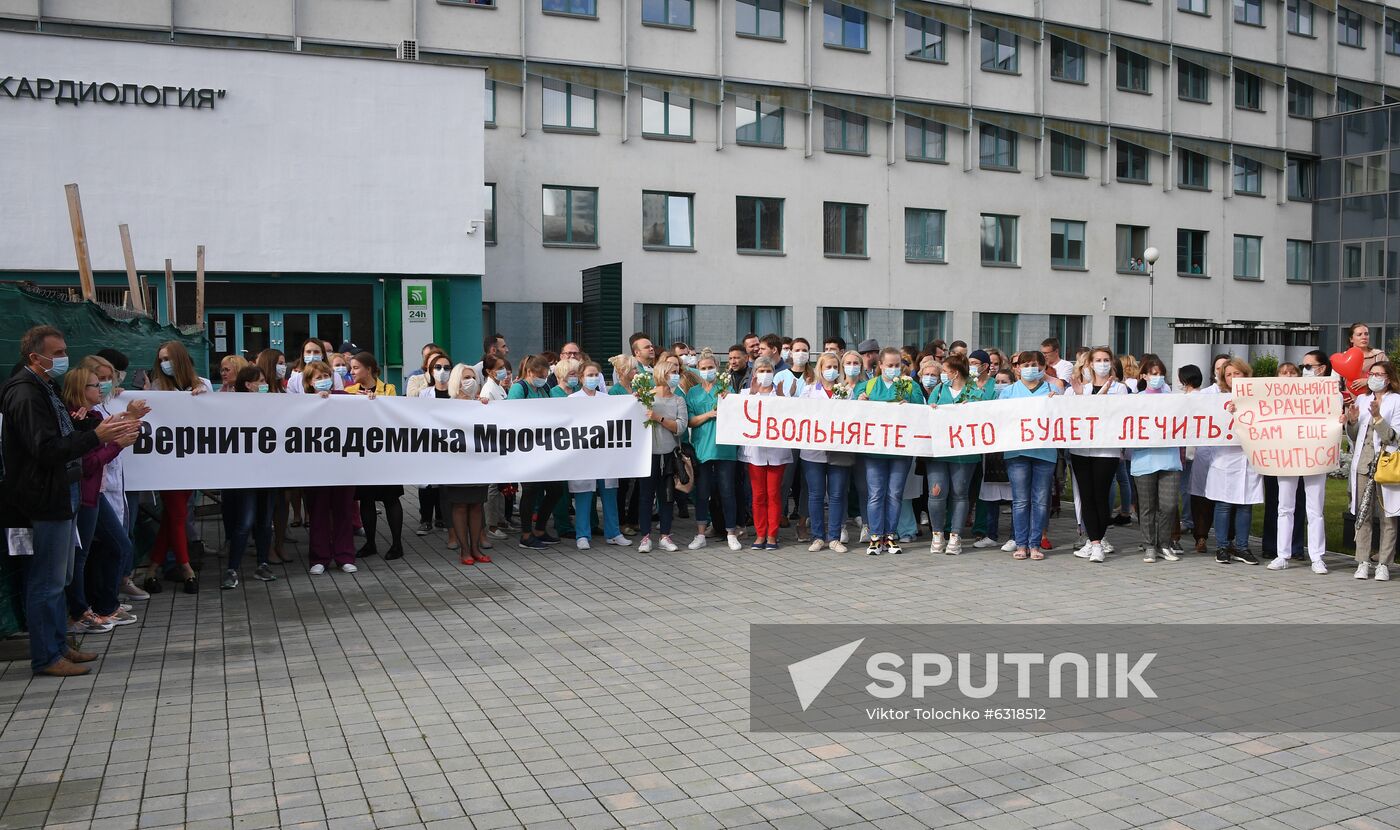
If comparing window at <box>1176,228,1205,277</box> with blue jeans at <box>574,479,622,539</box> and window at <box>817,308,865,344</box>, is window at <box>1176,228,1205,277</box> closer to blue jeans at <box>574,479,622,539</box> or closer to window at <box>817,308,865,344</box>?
window at <box>817,308,865,344</box>

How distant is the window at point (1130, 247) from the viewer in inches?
1770

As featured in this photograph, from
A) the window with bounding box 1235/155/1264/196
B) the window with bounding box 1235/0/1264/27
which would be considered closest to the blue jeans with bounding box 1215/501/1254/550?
the window with bounding box 1235/155/1264/196

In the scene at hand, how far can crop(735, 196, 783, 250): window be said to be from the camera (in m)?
38.2

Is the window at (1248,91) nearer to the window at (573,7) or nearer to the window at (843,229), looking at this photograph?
the window at (843,229)

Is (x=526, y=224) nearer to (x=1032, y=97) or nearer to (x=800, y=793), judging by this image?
(x=1032, y=97)

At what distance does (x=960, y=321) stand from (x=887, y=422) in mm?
30239

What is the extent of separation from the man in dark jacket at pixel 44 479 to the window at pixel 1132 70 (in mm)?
43643

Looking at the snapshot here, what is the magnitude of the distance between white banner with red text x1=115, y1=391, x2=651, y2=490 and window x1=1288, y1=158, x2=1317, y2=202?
46.0 m

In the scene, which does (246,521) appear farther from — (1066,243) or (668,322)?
(1066,243)

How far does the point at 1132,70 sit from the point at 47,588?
1774 inches

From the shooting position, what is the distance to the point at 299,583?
10.7 metres

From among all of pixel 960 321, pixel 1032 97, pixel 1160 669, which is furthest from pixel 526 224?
pixel 1160 669

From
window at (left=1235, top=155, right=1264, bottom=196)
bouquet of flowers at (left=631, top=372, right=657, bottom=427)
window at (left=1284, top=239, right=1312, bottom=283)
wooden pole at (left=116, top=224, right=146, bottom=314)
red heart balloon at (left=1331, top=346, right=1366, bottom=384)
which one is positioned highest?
window at (left=1235, top=155, right=1264, bottom=196)

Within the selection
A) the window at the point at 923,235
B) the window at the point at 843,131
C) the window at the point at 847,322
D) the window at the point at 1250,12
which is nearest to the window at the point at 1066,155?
the window at the point at 923,235
